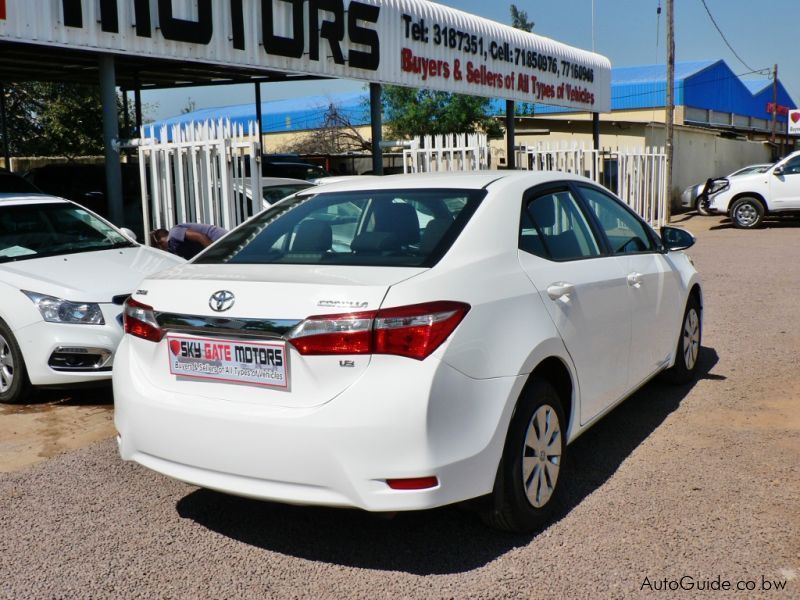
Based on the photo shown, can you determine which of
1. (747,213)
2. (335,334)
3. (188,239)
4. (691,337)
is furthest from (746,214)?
(335,334)

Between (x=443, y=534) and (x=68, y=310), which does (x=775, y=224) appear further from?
(x=443, y=534)

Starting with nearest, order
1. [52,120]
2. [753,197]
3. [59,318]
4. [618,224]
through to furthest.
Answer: [618,224]
[59,318]
[753,197]
[52,120]

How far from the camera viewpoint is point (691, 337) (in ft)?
19.7

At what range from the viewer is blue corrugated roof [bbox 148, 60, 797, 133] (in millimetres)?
42969

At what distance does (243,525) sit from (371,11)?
1188 centimetres

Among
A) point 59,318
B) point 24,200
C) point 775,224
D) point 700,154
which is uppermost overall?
point 700,154

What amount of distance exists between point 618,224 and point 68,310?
3.69 metres

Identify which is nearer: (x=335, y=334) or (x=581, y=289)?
(x=335, y=334)

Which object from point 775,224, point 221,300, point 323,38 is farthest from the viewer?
point 775,224

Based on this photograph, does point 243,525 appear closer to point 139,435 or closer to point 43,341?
point 139,435

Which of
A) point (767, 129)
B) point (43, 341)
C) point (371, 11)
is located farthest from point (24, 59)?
point (767, 129)

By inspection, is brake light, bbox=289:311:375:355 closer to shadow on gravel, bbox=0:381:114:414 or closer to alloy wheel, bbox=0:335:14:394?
shadow on gravel, bbox=0:381:114:414

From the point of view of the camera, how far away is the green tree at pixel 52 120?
2984cm

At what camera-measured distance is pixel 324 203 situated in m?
4.32
